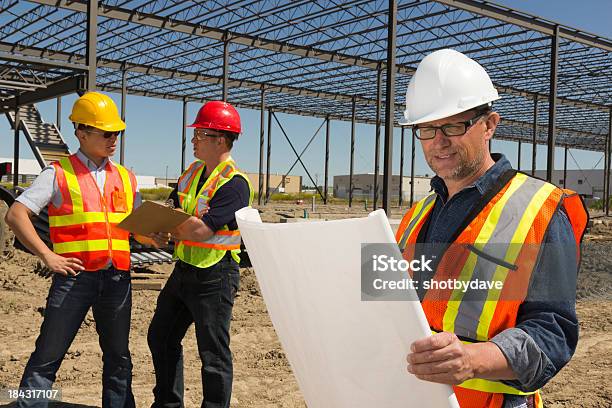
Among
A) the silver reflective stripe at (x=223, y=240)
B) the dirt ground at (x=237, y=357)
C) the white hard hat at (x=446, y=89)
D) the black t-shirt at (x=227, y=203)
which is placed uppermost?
the white hard hat at (x=446, y=89)

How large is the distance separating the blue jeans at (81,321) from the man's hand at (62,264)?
0.07m

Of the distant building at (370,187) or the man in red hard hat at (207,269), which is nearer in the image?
the man in red hard hat at (207,269)

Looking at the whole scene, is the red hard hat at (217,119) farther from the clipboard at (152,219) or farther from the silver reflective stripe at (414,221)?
the silver reflective stripe at (414,221)

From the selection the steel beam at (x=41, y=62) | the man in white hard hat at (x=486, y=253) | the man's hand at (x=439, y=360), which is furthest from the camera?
the steel beam at (x=41, y=62)

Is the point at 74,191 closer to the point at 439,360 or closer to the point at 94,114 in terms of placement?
the point at 94,114

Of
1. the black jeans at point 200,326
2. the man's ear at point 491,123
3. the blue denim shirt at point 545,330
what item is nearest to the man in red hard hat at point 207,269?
the black jeans at point 200,326

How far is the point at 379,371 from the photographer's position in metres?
1.10

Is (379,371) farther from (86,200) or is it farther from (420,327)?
(86,200)

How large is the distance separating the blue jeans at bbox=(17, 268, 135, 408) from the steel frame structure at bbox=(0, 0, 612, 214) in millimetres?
7149

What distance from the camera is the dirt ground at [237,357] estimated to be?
15.5 ft

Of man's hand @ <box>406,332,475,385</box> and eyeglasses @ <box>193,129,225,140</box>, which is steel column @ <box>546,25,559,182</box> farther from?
man's hand @ <box>406,332,475,385</box>

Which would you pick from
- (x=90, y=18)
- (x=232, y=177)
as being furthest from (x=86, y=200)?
(x=90, y=18)

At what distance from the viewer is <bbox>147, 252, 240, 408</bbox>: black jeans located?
11.3 ft

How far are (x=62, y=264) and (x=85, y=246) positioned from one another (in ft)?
0.56
